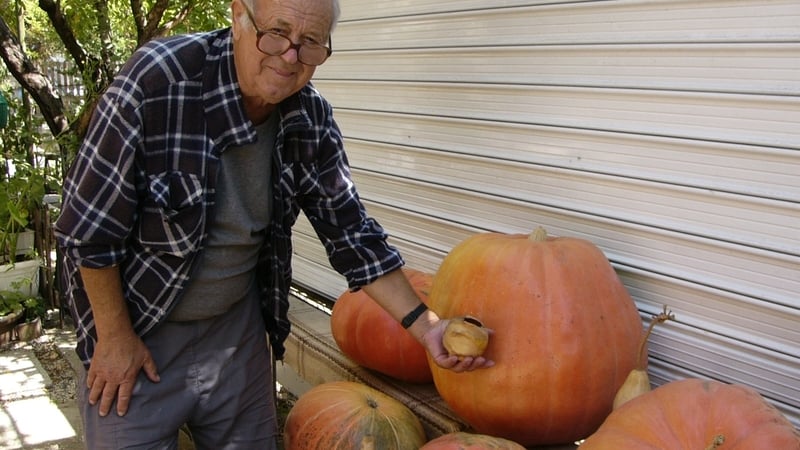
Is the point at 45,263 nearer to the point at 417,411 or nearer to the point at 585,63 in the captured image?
the point at 417,411

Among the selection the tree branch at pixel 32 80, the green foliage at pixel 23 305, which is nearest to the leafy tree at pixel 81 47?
the tree branch at pixel 32 80

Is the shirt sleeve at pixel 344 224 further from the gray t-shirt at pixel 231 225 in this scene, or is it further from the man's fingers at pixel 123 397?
the man's fingers at pixel 123 397

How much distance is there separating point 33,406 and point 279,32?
3691 millimetres

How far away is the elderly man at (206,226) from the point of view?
5.88 ft

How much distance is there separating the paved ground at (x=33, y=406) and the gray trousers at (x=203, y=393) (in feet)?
6.82

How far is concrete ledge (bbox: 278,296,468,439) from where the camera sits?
2738 millimetres

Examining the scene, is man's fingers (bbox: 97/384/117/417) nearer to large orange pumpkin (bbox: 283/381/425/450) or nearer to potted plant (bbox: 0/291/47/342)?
large orange pumpkin (bbox: 283/381/425/450)

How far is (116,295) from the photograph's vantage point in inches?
75.1

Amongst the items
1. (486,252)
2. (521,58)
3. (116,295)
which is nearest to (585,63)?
(521,58)

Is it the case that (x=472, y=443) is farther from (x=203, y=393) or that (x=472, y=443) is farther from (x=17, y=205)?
(x=17, y=205)

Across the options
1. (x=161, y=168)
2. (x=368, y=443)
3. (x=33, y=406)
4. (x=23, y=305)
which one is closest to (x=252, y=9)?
(x=161, y=168)

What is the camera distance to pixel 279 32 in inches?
69.7

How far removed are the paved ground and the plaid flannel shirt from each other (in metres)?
2.36

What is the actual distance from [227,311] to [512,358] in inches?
35.2
